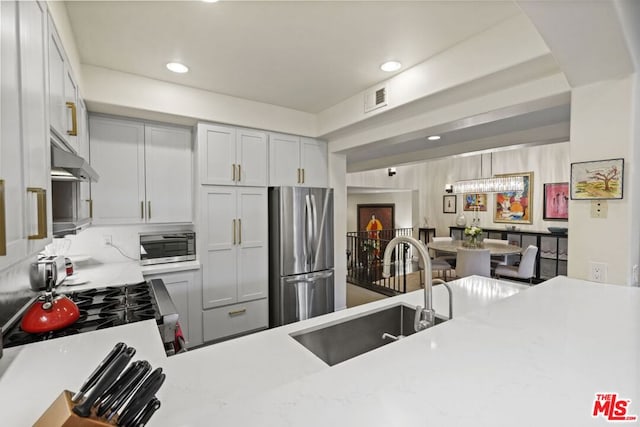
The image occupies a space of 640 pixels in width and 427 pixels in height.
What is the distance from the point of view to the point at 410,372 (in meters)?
0.73

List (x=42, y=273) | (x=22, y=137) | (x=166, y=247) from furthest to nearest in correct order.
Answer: (x=166, y=247), (x=42, y=273), (x=22, y=137)

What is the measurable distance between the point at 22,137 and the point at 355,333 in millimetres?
1504

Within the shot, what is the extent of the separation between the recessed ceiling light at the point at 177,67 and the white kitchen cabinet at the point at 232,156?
1.88 feet

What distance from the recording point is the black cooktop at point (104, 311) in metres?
1.36

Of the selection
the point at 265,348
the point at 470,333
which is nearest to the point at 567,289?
the point at 470,333

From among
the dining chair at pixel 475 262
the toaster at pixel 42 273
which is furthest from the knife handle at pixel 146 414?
the dining chair at pixel 475 262

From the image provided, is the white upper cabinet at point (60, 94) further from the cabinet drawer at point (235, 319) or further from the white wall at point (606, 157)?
the white wall at point (606, 157)

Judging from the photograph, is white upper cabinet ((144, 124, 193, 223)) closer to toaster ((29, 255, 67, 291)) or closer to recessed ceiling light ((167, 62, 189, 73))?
recessed ceiling light ((167, 62, 189, 73))

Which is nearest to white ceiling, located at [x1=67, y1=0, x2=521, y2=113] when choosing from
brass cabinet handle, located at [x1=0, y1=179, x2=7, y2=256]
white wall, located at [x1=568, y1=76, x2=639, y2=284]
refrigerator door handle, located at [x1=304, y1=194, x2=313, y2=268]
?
white wall, located at [x1=568, y1=76, x2=639, y2=284]

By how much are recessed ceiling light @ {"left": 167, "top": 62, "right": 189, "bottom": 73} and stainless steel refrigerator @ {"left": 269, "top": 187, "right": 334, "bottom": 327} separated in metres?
1.38

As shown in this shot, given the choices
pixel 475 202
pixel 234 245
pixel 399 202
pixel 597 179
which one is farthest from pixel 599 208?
pixel 399 202

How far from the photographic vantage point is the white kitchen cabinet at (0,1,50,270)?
0.75 m

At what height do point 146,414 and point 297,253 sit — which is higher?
point 146,414

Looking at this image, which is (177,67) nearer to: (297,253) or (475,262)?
(297,253)
